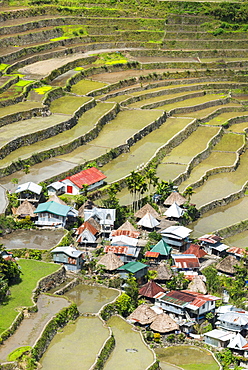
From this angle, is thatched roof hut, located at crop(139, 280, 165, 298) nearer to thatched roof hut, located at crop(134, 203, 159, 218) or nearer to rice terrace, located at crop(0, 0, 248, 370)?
rice terrace, located at crop(0, 0, 248, 370)

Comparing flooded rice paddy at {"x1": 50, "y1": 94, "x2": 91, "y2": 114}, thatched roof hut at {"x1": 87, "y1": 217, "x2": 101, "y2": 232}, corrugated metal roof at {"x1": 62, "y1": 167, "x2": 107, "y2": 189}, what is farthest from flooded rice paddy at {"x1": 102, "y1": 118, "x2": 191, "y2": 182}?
flooded rice paddy at {"x1": 50, "y1": 94, "x2": 91, "y2": 114}

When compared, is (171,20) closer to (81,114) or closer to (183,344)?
(81,114)

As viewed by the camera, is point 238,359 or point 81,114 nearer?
point 238,359

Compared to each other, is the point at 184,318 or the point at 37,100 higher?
the point at 37,100

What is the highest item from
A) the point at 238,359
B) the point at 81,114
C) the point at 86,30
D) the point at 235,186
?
the point at 86,30

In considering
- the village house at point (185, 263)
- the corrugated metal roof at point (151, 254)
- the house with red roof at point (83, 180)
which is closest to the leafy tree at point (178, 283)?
the village house at point (185, 263)

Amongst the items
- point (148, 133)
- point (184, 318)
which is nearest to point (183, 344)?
point (184, 318)

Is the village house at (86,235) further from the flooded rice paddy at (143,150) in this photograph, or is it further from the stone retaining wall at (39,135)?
the stone retaining wall at (39,135)

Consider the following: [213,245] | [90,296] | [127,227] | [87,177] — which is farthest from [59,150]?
[90,296]
